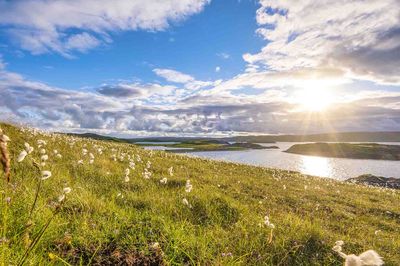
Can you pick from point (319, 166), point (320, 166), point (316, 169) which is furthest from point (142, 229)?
point (320, 166)

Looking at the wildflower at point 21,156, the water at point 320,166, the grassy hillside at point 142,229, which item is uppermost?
the wildflower at point 21,156

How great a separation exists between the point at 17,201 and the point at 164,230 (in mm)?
2708

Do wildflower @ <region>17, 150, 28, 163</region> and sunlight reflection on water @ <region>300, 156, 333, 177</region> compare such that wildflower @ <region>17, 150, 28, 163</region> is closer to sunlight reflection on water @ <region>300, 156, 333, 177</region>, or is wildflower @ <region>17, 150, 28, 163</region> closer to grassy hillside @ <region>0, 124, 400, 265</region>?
grassy hillside @ <region>0, 124, 400, 265</region>

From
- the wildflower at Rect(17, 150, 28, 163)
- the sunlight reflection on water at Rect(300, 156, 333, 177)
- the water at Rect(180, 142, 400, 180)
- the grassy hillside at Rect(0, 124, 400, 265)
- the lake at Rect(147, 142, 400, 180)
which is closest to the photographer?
the wildflower at Rect(17, 150, 28, 163)

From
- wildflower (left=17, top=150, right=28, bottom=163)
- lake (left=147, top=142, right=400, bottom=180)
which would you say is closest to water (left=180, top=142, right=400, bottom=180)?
lake (left=147, top=142, right=400, bottom=180)

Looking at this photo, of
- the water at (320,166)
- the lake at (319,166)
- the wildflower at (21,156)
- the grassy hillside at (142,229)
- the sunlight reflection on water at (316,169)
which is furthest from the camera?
the water at (320,166)

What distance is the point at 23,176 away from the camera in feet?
32.6

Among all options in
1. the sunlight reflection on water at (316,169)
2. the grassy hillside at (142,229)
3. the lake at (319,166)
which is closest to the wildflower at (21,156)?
the grassy hillside at (142,229)

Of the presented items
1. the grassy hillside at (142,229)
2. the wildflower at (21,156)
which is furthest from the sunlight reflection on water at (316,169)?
the wildflower at (21,156)

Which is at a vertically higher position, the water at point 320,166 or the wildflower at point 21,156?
the wildflower at point 21,156

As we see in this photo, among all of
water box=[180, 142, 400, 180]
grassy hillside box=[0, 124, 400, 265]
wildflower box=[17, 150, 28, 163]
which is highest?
wildflower box=[17, 150, 28, 163]

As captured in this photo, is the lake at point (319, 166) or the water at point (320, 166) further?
the water at point (320, 166)

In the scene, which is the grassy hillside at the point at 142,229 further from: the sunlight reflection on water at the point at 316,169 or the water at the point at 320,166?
the sunlight reflection on water at the point at 316,169

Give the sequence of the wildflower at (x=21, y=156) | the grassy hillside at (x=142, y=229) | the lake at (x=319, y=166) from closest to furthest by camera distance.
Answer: the wildflower at (x=21, y=156)
the grassy hillside at (x=142, y=229)
the lake at (x=319, y=166)
